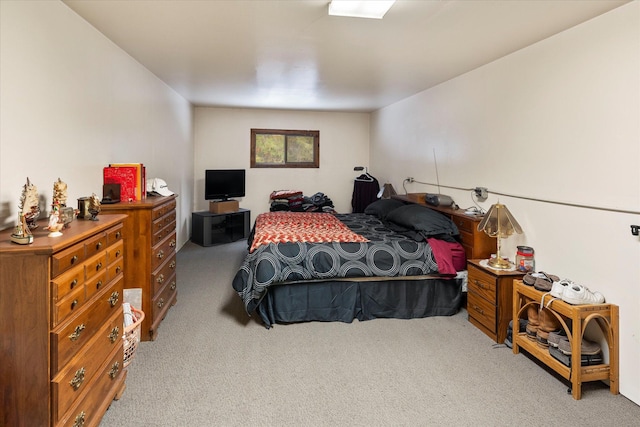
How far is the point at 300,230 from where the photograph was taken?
3.88m

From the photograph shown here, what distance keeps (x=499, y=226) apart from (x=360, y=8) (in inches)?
78.5

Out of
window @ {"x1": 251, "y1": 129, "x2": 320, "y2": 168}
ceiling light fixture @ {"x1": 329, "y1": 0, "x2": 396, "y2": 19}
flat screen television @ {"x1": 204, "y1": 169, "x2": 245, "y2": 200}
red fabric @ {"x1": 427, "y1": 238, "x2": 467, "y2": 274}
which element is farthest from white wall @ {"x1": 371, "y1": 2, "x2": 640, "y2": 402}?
flat screen television @ {"x1": 204, "y1": 169, "x2": 245, "y2": 200}

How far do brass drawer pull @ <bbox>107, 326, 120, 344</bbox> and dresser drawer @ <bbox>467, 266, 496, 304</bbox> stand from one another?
103 inches

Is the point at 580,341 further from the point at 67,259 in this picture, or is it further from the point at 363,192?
the point at 363,192

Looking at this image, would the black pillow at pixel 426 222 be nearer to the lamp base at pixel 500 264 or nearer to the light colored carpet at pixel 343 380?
the lamp base at pixel 500 264

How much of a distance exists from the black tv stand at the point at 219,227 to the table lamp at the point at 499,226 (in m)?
4.27

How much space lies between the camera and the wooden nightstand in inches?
110

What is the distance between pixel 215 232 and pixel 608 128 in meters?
5.33

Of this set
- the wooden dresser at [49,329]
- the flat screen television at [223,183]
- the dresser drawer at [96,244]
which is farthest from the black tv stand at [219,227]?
the wooden dresser at [49,329]

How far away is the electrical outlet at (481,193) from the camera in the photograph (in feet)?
11.6

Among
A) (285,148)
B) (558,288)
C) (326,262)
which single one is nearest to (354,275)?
(326,262)

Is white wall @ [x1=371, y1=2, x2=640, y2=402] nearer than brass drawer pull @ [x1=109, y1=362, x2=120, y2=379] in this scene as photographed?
No

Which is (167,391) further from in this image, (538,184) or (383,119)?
(383,119)

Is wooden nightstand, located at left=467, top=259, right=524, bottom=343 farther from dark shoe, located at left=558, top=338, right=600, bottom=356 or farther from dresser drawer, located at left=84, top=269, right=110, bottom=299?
dresser drawer, located at left=84, top=269, right=110, bottom=299
